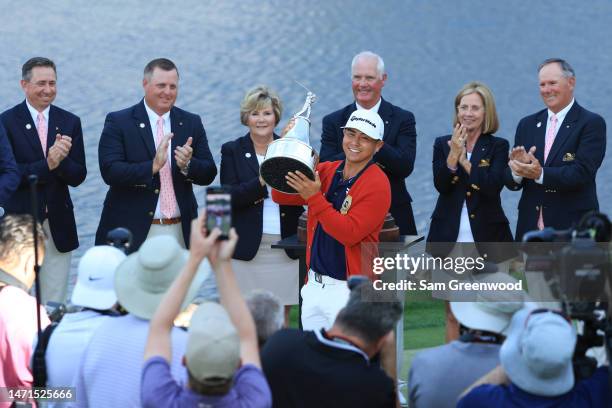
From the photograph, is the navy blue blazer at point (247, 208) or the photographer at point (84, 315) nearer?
the photographer at point (84, 315)

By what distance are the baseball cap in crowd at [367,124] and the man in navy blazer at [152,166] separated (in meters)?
1.45

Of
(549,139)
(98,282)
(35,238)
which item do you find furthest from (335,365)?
(549,139)

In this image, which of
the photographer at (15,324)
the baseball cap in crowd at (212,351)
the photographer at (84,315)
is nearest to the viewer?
the baseball cap in crowd at (212,351)

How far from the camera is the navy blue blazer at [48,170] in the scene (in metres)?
7.35

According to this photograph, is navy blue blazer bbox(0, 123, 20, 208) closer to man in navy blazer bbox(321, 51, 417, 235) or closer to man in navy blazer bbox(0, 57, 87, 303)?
man in navy blazer bbox(0, 57, 87, 303)

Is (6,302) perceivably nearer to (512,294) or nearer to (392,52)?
(512,294)

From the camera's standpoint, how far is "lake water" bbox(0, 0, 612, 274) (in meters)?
14.7

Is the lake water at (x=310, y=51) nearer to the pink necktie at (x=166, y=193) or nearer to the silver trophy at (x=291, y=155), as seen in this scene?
the pink necktie at (x=166, y=193)

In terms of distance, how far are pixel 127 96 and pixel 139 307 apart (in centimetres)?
1087

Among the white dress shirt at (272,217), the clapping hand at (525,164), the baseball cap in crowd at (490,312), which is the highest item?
the clapping hand at (525,164)

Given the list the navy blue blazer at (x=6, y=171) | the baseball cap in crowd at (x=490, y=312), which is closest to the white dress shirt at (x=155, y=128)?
the navy blue blazer at (x=6, y=171)

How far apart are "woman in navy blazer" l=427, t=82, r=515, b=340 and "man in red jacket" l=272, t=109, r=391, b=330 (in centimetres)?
112

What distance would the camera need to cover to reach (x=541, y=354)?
3.86 m

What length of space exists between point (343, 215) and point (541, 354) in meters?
2.21
